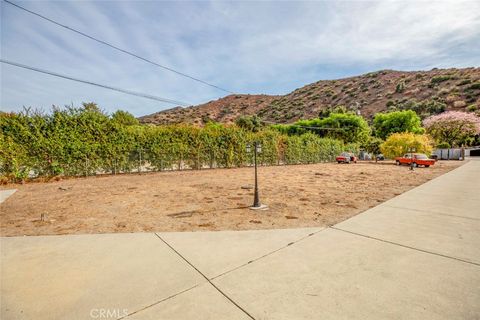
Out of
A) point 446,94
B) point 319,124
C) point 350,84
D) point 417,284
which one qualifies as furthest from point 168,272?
point 350,84

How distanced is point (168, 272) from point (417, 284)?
3.07 m

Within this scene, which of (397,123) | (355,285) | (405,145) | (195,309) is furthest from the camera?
(397,123)

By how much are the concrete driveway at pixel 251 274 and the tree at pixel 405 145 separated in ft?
79.4

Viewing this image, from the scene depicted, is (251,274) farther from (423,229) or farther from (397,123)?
(397,123)

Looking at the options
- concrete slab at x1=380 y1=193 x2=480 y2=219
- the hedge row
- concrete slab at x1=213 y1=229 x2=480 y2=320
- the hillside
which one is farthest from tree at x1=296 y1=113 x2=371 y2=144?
concrete slab at x1=213 y1=229 x2=480 y2=320

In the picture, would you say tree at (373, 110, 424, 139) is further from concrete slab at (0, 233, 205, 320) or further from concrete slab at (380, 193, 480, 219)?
concrete slab at (0, 233, 205, 320)

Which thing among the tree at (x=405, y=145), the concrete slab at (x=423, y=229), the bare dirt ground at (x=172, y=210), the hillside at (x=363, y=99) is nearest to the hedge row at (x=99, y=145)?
the bare dirt ground at (x=172, y=210)

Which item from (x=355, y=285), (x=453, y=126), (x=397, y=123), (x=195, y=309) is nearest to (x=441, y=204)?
(x=355, y=285)

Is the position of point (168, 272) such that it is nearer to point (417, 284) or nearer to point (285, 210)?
point (417, 284)

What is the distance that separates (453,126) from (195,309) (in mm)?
47941

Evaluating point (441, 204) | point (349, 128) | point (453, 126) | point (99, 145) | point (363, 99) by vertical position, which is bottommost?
point (441, 204)

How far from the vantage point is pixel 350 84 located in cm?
7325

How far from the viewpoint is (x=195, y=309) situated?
2.29m

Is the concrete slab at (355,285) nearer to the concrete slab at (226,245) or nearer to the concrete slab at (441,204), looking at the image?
the concrete slab at (226,245)
